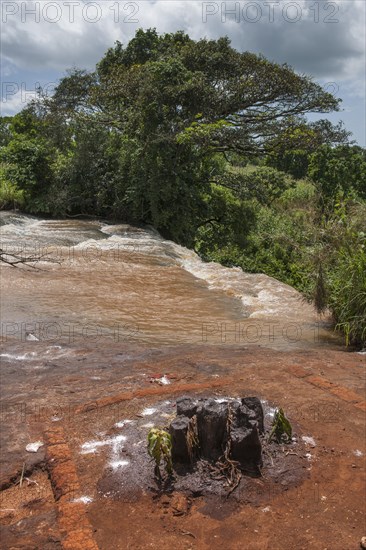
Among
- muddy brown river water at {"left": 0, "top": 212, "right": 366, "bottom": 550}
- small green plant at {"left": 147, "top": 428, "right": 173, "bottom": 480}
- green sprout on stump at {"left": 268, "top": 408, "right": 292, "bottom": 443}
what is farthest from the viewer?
green sprout on stump at {"left": 268, "top": 408, "right": 292, "bottom": 443}

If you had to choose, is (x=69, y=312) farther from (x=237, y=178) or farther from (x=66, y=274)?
(x=237, y=178)

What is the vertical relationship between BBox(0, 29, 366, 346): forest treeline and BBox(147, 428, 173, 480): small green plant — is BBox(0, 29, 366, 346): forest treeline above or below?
above

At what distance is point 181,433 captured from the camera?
2877mm

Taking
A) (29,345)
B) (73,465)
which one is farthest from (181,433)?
(29,345)

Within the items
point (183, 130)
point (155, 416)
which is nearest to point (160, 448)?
point (155, 416)

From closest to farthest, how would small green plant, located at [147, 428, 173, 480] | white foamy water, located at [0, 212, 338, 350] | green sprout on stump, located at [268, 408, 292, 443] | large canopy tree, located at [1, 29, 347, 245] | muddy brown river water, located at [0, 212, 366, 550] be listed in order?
muddy brown river water, located at [0, 212, 366, 550]
small green plant, located at [147, 428, 173, 480]
green sprout on stump, located at [268, 408, 292, 443]
white foamy water, located at [0, 212, 338, 350]
large canopy tree, located at [1, 29, 347, 245]

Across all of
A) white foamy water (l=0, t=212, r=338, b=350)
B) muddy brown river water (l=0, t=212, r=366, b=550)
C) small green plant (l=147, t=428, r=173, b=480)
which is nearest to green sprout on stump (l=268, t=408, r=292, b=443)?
muddy brown river water (l=0, t=212, r=366, b=550)

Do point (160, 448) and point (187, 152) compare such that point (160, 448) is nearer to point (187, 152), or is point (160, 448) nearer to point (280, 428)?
point (280, 428)

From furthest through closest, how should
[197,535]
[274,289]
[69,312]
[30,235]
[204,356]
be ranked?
[30,235] < [274,289] < [69,312] < [204,356] < [197,535]

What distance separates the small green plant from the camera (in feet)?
8.99

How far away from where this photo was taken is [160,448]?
2.74 metres

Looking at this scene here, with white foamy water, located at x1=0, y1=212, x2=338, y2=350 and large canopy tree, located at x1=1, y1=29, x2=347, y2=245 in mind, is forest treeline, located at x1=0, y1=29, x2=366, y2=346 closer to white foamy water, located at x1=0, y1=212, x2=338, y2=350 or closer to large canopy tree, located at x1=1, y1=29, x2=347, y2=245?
large canopy tree, located at x1=1, y1=29, x2=347, y2=245

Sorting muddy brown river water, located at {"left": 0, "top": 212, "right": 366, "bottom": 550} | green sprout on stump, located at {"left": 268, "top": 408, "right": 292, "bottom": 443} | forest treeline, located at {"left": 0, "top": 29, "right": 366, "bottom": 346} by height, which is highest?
forest treeline, located at {"left": 0, "top": 29, "right": 366, "bottom": 346}

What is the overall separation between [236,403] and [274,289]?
6.16 m
